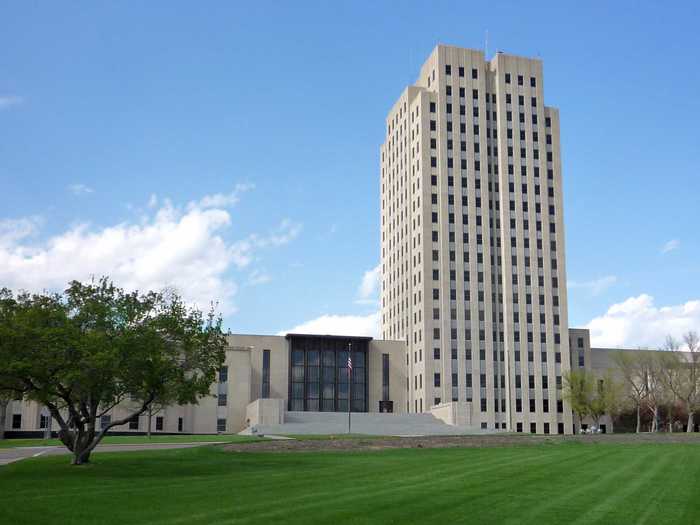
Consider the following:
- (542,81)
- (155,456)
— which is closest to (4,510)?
(155,456)

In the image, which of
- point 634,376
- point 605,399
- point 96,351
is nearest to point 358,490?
point 96,351

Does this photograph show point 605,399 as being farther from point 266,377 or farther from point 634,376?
point 266,377

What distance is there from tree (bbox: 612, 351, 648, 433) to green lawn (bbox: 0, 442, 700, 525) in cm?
6788

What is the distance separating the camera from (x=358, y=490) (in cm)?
2453

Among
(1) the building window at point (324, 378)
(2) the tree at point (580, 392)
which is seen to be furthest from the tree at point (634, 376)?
(1) the building window at point (324, 378)

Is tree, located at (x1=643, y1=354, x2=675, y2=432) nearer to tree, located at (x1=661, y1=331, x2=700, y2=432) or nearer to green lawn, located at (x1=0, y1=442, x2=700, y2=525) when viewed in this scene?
tree, located at (x1=661, y1=331, x2=700, y2=432)

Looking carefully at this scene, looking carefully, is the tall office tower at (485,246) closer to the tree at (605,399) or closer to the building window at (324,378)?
the tree at (605,399)

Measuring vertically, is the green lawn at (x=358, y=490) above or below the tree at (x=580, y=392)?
below

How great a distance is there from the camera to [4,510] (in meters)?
20.5

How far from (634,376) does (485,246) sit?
27571 millimetres

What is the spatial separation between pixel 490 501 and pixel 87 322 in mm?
22603

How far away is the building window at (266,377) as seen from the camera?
344 feet

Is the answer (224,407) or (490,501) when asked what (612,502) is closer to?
(490,501)

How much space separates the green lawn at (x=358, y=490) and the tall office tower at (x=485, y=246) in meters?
66.9
